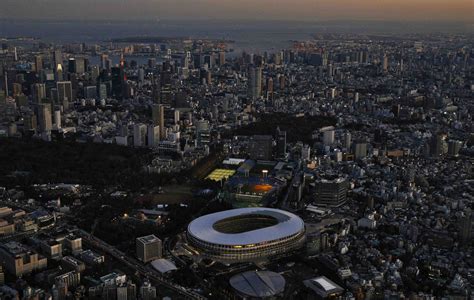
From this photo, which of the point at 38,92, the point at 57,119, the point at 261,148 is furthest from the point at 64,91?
the point at 261,148

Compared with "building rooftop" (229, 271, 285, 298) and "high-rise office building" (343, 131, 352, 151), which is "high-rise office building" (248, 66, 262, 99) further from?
"building rooftop" (229, 271, 285, 298)

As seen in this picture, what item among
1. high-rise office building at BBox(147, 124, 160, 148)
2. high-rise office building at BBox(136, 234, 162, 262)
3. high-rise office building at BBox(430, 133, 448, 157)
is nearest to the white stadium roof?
high-rise office building at BBox(136, 234, 162, 262)

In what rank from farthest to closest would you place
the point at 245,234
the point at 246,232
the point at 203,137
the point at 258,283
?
the point at 203,137, the point at 246,232, the point at 245,234, the point at 258,283

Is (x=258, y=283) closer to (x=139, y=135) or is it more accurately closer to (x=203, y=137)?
(x=203, y=137)

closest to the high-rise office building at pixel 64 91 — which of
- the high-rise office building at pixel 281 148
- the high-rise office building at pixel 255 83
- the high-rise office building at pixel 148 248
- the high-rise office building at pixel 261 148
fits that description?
the high-rise office building at pixel 255 83

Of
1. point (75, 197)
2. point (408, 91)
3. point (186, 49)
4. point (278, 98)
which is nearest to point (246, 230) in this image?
point (75, 197)

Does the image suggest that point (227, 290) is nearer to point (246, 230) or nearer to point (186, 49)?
point (246, 230)

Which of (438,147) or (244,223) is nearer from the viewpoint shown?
(244,223)
